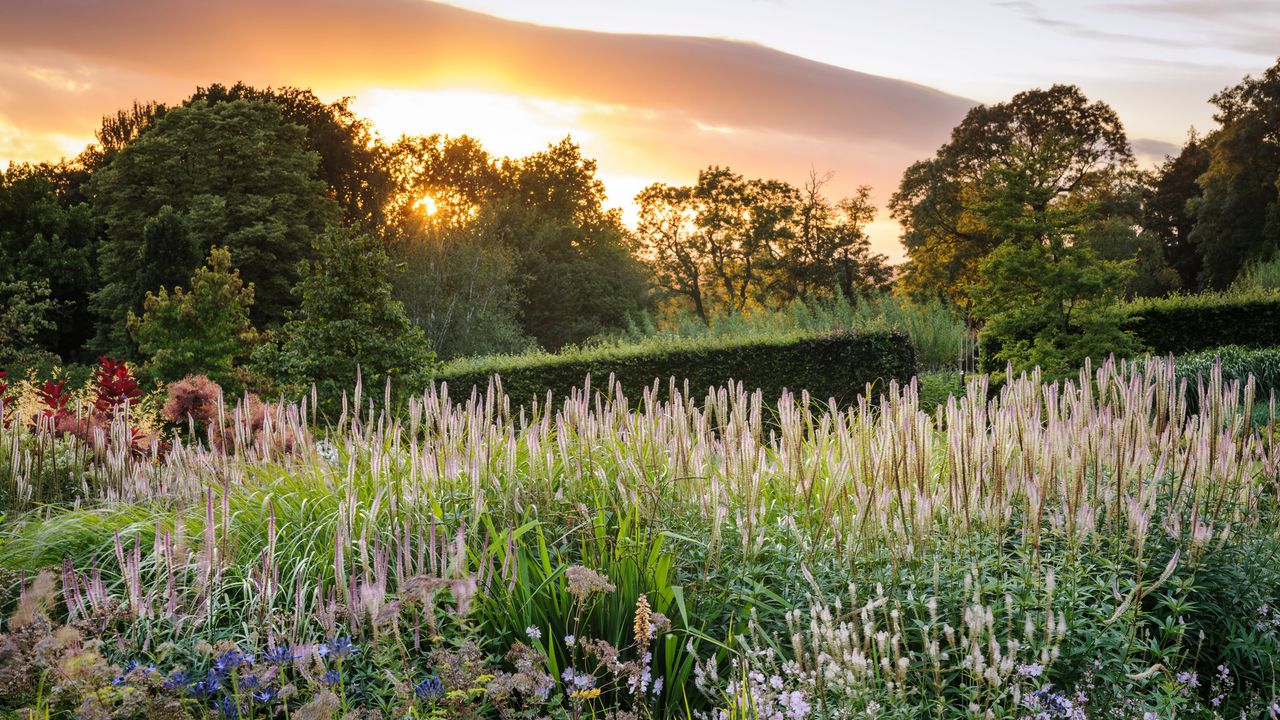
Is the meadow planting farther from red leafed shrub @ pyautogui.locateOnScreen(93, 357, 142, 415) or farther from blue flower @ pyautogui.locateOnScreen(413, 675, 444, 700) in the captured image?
red leafed shrub @ pyautogui.locateOnScreen(93, 357, 142, 415)

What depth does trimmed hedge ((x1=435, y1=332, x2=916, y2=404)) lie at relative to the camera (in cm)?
1514

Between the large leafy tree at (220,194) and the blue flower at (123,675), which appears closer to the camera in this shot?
the blue flower at (123,675)

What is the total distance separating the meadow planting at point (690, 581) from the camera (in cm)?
299

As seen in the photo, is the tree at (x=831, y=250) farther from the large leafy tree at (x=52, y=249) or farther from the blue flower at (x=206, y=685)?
the blue flower at (x=206, y=685)

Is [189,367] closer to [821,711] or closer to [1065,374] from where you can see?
[1065,374]

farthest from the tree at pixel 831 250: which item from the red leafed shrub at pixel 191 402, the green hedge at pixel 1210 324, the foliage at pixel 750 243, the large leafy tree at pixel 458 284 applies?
the red leafed shrub at pixel 191 402

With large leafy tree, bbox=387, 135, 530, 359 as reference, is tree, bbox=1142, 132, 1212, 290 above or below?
above

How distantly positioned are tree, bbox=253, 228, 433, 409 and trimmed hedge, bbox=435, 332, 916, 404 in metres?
2.47

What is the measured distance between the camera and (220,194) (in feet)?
107

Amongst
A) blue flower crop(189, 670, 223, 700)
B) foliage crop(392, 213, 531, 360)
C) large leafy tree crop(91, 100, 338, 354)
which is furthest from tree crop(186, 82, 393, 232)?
blue flower crop(189, 670, 223, 700)

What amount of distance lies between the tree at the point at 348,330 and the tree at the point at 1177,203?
40.8 m

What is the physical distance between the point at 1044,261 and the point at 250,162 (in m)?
27.1

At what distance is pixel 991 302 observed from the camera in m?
15.3

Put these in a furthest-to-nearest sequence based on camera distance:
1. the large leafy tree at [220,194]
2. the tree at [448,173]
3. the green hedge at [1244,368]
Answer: the tree at [448,173]
the large leafy tree at [220,194]
the green hedge at [1244,368]
